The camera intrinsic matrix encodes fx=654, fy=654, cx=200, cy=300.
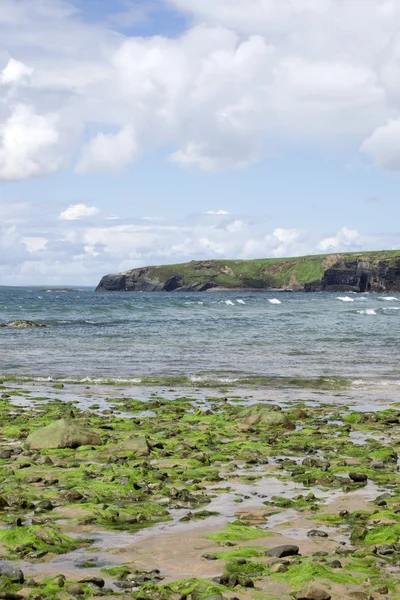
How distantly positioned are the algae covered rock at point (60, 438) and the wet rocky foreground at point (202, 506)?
1.2 inches

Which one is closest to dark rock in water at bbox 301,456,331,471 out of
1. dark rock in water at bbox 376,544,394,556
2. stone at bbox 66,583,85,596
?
dark rock in water at bbox 376,544,394,556

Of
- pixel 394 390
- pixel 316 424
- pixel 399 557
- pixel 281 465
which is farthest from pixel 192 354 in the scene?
pixel 399 557

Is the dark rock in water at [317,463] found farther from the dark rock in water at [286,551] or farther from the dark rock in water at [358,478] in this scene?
the dark rock in water at [286,551]

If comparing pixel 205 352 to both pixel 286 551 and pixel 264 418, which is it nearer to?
pixel 264 418

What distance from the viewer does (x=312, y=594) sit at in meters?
6.72

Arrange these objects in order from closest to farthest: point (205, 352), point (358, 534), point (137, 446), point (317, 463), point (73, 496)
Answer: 1. point (358, 534)
2. point (73, 496)
3. point (317, 463)
4. point (137, 446)
5. point (205, 352)

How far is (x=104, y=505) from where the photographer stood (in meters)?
9.95

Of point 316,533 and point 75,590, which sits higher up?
point 75,590

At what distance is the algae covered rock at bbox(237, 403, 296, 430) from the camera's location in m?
17.2

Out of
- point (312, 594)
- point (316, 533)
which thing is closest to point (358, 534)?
point (316, 533)

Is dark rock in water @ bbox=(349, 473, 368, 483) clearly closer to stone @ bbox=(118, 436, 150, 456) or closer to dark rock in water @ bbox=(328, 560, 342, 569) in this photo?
dark rock in water @ bbox=(328, 560, 342, 569)

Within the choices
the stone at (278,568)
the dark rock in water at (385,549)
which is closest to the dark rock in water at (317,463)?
the dark rock in water at (385,549)

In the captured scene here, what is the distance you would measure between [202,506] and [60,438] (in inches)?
218

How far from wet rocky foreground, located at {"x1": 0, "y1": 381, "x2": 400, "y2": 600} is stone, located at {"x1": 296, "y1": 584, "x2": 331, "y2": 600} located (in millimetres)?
12
